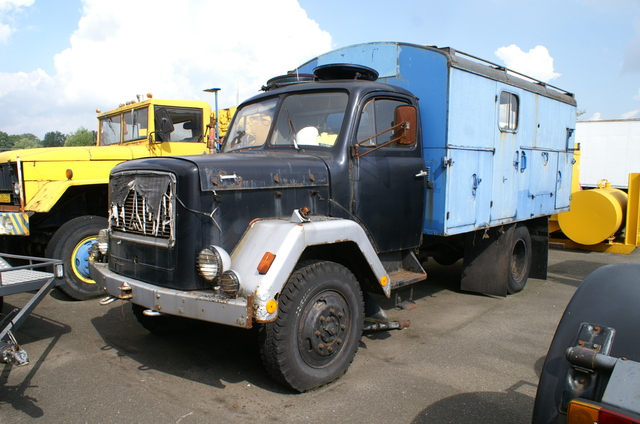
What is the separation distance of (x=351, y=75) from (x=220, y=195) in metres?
2.15

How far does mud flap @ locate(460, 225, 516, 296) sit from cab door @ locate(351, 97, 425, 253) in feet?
5.79

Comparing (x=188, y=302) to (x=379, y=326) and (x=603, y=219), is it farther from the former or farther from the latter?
(x=603, y=219)

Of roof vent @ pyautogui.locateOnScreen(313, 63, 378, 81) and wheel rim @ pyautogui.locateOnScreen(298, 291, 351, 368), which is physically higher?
roof vent @ pyautogui.locateOnScreen(313, 63, 378, 81)

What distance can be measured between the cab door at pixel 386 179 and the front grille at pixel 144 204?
158 centimetres

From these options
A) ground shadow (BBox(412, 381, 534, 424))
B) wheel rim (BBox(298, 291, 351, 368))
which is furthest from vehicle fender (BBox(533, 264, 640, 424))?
wheel rim (BBox(298, 291, 351, 368))

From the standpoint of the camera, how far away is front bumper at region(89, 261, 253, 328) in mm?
3021

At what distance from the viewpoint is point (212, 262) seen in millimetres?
3211

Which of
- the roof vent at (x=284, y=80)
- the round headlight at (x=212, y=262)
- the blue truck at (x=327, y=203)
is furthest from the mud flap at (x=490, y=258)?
the round headlight at (x=212, y=262)

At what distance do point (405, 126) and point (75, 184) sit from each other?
4.42 meters

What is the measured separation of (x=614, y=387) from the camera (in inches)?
60.6

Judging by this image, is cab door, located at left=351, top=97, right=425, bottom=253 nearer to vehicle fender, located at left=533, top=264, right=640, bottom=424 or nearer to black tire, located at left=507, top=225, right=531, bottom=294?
vehicle fender, located at left=533, top=264, right=640, bottom=424

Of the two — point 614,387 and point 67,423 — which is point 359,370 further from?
point 614,387

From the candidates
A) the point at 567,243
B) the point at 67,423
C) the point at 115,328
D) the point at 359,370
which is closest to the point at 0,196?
the point at 115,328

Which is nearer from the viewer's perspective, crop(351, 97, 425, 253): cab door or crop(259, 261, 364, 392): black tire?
crop(259, 261, 364, 392): black tire
